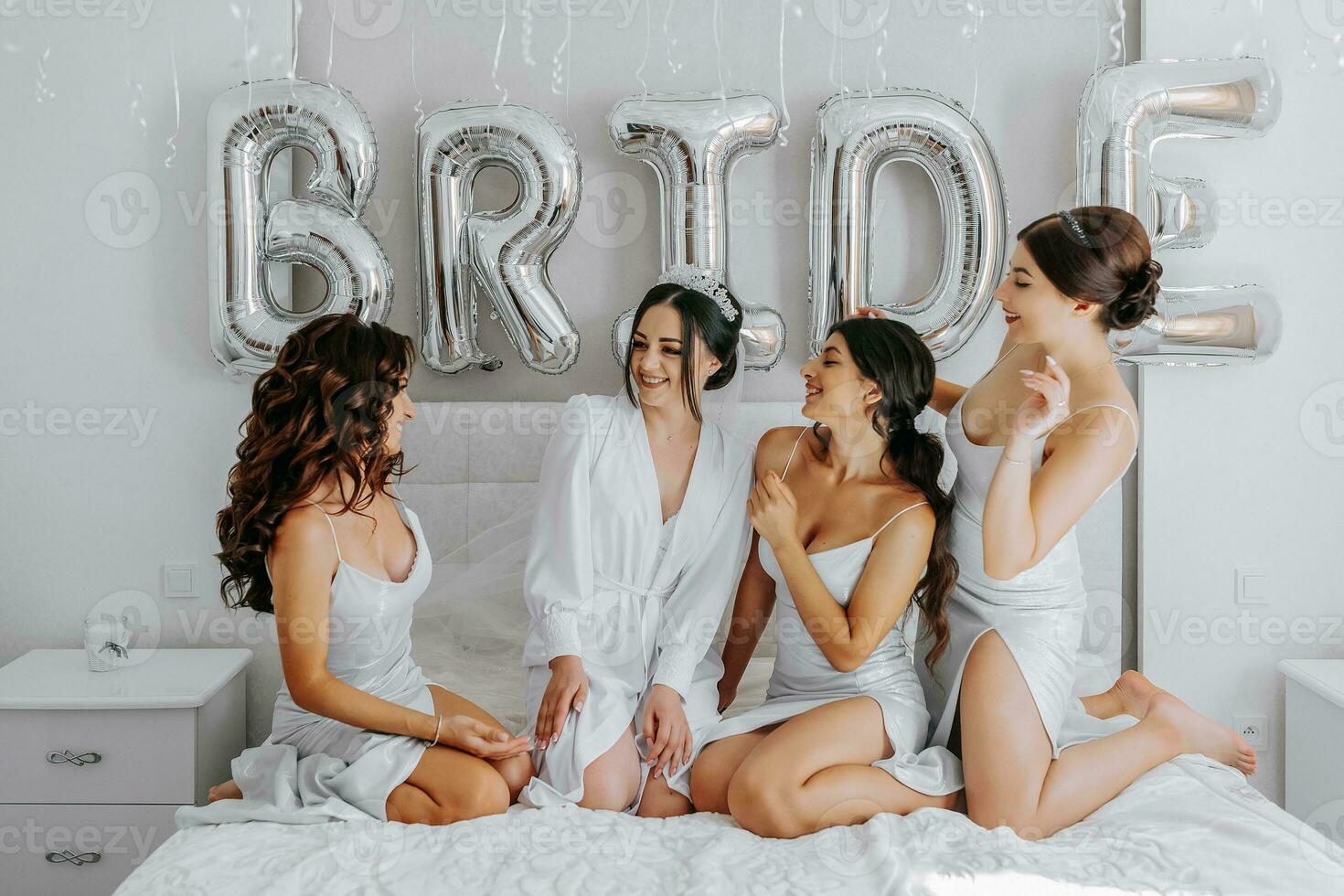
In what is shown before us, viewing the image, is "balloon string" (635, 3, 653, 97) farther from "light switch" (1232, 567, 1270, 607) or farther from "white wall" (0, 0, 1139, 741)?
"light switch" (1232, 567, 1270, 607)

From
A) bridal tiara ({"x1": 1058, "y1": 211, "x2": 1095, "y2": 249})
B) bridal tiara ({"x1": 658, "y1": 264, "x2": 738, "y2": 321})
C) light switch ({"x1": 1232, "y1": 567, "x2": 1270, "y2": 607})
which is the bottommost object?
light switch ({"x1": 1232, "y1": 567, "x2": 1270, "y2": 607})

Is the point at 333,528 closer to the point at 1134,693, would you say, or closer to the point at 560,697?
the point at 560,697

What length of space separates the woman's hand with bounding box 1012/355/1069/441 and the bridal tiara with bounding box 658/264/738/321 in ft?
2.40

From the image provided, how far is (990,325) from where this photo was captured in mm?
2766

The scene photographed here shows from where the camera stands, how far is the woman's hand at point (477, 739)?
5.72 ft

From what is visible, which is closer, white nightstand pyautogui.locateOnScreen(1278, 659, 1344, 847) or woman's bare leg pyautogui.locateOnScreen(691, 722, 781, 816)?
woman's bare leg pyautogui.locateOnScreen(691, 722, 781, 816)

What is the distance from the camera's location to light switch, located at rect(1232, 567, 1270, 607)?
2.73m

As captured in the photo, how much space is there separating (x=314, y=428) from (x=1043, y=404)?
4.45 feet

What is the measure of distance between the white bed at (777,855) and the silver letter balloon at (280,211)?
141 centimetres

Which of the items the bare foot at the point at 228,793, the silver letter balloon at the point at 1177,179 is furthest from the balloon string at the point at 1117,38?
the bare foot at the point at 228,793

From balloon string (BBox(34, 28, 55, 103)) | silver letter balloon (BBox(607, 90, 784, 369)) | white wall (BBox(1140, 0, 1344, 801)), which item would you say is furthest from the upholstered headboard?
balloon string (BBox(34, 28, 55, 103))

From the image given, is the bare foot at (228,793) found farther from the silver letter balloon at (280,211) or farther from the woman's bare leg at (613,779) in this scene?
the silver letter balloon at (280,211)

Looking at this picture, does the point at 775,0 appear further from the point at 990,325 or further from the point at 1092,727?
the point at 1092,727

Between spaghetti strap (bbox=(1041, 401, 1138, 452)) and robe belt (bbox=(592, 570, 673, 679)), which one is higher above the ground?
spaghetti strap (bbox=(1041, 401, 1138, 452))
